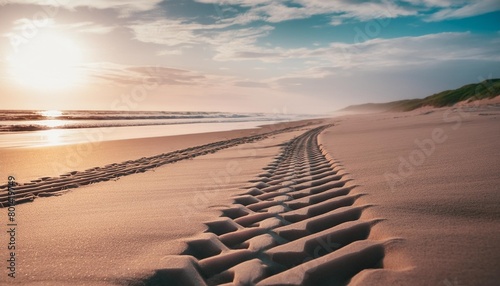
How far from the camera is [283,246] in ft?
5.64

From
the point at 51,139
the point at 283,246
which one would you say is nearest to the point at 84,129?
the point at 51,139

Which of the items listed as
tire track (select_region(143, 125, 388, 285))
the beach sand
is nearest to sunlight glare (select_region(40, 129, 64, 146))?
the beach sand

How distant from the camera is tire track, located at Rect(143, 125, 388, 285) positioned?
143cm

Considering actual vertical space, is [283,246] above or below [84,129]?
below

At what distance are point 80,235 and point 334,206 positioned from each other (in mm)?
1626

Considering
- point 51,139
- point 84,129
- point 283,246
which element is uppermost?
point 84,129

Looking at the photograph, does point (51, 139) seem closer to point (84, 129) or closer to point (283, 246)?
point (84, 129)

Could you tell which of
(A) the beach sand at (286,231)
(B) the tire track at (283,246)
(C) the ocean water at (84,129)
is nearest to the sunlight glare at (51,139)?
(C) the ocean water at (84,129)

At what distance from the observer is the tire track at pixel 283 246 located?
1.43 metres

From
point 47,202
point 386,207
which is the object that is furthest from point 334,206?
point 47,202

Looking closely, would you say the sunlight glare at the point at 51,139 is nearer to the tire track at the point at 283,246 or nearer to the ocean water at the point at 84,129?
the ocean water at the point at 84,129

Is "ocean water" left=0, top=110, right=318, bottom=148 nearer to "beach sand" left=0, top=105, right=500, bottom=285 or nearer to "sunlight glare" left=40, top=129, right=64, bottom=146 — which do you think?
"sunlight glare" left=40, top=129, right=64, bottom=146

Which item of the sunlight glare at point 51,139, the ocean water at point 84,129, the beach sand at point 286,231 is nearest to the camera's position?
the beach sand at point 286,231

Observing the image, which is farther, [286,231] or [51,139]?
[51,139]
